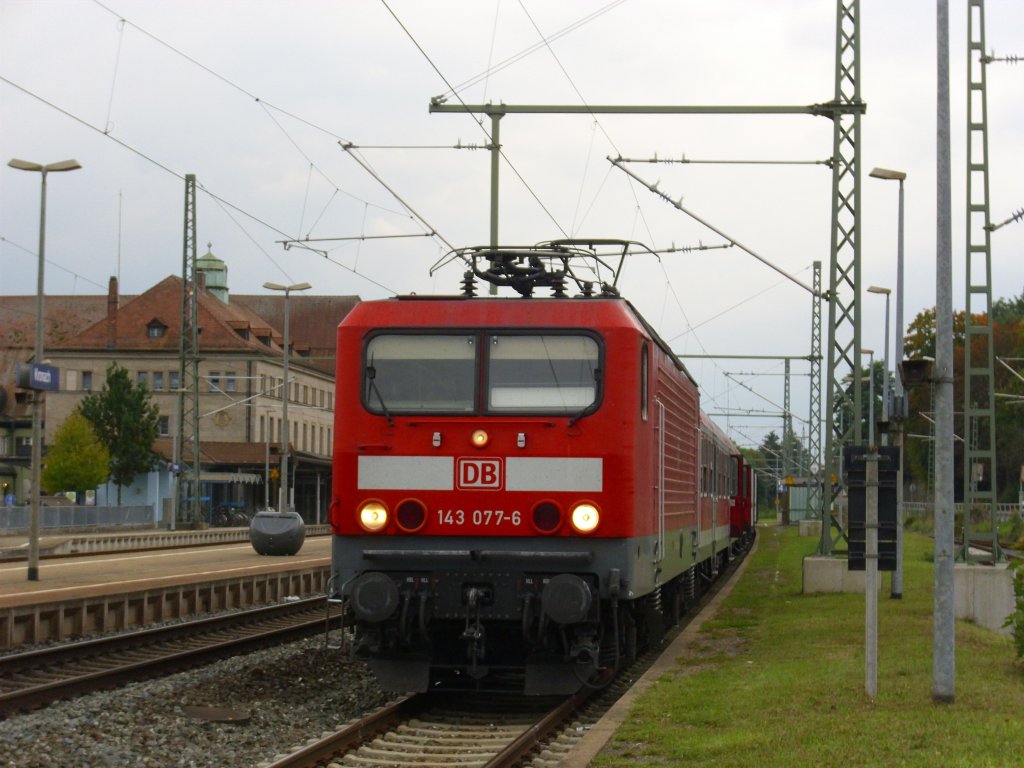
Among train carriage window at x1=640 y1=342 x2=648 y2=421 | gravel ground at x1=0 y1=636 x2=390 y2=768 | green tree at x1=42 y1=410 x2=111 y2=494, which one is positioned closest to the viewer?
gravel ground at x1=0 y1=636 x2=390 y2=768

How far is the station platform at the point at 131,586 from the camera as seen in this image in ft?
60.8

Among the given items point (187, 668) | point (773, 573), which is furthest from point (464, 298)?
point (773, 573)

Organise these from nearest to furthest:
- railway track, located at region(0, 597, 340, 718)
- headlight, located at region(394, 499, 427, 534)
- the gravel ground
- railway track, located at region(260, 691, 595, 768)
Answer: railway track, located at region(260, 691, 595, 768)
the gravel ground
headlight, located at region(394, 499, 427, 534)
railway track, located at region(0, 597, 340, 718)

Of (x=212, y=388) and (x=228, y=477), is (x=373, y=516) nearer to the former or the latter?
(x=228, y=477)

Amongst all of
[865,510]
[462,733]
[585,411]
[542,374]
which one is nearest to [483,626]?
[462,733]

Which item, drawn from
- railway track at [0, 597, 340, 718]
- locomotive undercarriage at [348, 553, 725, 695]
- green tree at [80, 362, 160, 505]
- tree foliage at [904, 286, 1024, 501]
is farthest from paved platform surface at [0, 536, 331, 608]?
tree foliage at [904, 286, 1024, 501]

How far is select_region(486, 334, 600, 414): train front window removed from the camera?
12.0 meters

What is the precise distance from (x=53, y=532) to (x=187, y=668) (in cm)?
3795

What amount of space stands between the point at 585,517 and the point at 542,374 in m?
1.20

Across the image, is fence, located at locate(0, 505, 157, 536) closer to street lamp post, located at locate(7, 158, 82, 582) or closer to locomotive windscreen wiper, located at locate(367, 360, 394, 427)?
street lamp post, located at locate(7, 158, 82, 582)

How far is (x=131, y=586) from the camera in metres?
21.4

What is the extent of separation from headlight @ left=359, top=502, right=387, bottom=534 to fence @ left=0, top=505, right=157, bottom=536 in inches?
1581

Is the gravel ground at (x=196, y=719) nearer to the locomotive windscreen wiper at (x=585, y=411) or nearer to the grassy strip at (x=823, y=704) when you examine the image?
the grassy strip at (x=823, y=704)

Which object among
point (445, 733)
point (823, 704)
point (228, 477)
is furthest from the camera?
point (228, 477)
